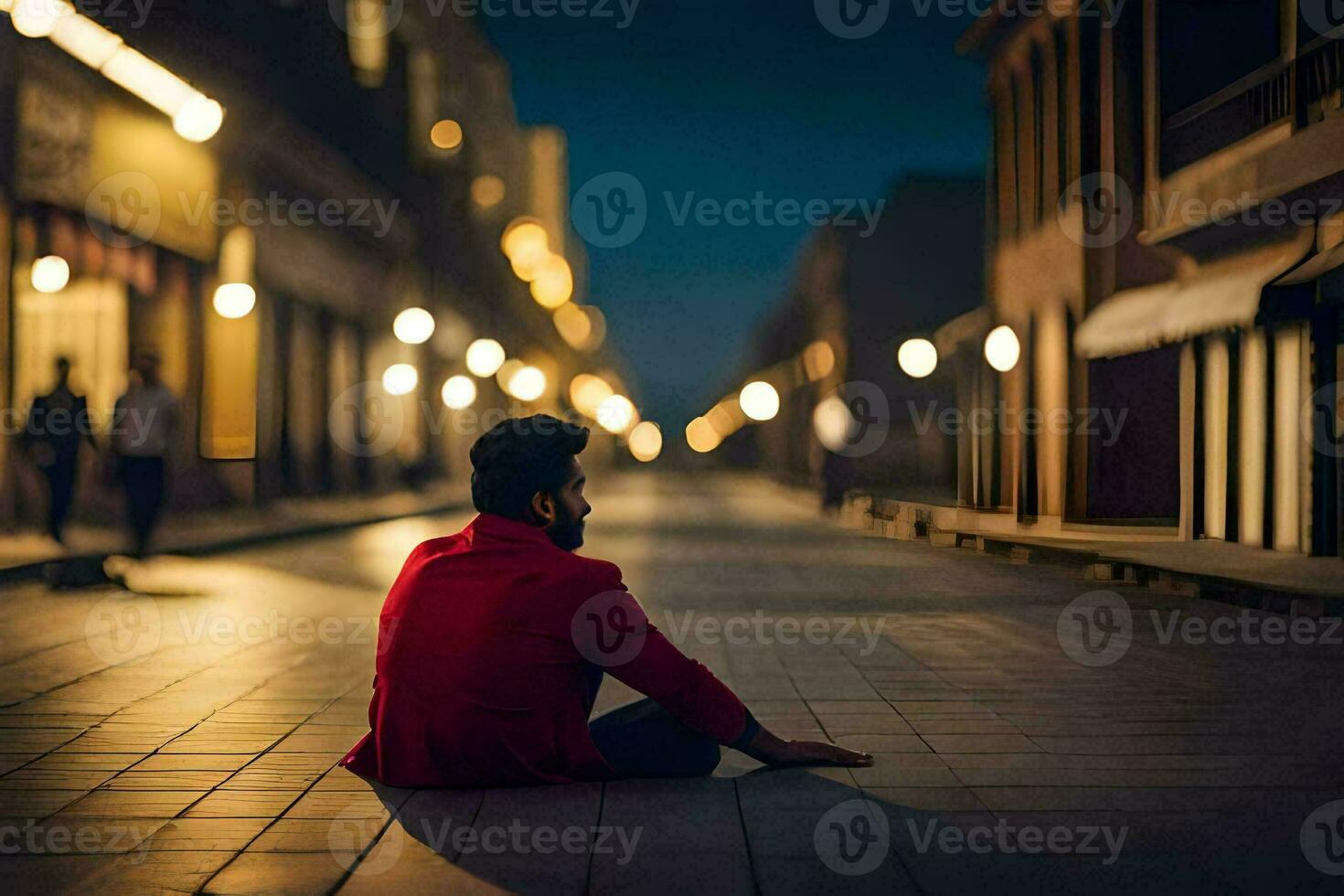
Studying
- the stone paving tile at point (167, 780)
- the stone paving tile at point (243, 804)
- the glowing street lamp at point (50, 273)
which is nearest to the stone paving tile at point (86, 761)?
the stone paving tile at point (167, 780)

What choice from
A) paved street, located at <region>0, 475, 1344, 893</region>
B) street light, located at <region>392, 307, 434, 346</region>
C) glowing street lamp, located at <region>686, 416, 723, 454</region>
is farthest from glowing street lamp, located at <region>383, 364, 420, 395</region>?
glowing street lamp, located at <region>686, 416, 723, 454</region>

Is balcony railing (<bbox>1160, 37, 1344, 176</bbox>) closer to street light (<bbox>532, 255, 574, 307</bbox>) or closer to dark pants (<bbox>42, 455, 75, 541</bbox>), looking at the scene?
dark pants (<bbox>42, 455, 75, 541</bbox>)

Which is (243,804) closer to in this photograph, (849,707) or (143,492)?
(849,707)

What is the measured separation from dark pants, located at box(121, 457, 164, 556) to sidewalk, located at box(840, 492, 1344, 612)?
29.3 feet

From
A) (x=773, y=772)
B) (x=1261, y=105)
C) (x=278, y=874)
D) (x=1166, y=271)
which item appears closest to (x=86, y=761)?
(x=278, y=874)

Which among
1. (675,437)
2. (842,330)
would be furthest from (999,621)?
(675,437)

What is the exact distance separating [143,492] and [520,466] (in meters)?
9.50

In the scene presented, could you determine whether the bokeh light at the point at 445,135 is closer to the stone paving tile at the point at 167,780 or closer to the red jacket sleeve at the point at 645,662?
the stone paving tile at the point at 167,780

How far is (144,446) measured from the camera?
12.9 metres

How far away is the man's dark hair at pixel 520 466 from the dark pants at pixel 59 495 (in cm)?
1074

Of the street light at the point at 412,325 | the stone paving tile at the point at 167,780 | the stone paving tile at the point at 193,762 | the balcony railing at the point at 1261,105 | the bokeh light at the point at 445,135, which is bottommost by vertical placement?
the stone paving tile at the point at 193,762

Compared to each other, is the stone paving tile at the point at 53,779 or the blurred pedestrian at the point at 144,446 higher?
the blurred pedestrian at the point at 144,446

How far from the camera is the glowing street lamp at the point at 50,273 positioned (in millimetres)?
16453

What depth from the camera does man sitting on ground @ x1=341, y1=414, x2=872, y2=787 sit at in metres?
4.66
